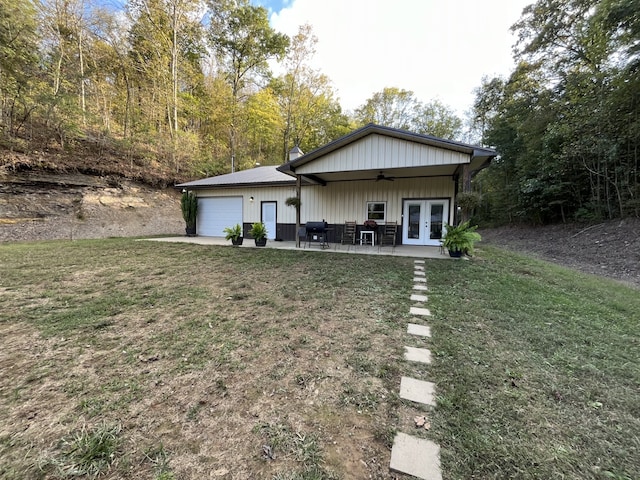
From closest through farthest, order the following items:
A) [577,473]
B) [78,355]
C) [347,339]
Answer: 1. [577,473]
2. [78,355]
3. [347,339]

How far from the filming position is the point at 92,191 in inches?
424

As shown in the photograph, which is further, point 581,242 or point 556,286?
point 581,242

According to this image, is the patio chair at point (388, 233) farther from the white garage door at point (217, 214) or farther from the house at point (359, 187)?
the white garage door at point (217, 214)

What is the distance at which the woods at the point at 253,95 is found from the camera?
859cm

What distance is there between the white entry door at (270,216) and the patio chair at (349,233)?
3.01 meters

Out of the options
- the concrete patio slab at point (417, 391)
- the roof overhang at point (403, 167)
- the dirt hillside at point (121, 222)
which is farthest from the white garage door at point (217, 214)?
the concrete patio slab at point (417, 391)

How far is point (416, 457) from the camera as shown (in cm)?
131

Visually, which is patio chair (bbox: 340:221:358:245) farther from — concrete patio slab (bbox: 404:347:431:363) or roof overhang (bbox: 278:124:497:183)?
concrete patio slab (bbox: 404:347:431:363)

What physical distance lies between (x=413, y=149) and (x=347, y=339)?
558 centimetres

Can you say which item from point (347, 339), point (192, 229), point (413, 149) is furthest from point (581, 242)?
point (192, 229)

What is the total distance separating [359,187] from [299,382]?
27.6 ft

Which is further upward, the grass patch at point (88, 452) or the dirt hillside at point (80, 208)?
the dirt hillside at point (80, 208)

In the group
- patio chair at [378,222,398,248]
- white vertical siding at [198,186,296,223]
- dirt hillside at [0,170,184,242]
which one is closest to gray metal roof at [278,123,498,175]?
white vertical siding at [198,186,296,223]

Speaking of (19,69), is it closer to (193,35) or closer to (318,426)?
(193,35)
